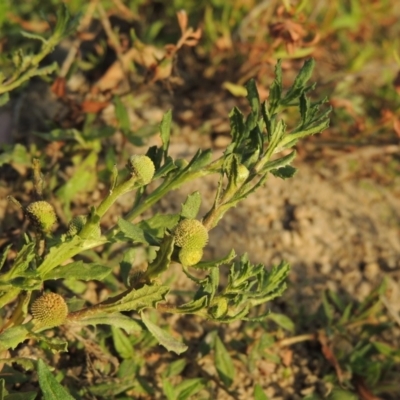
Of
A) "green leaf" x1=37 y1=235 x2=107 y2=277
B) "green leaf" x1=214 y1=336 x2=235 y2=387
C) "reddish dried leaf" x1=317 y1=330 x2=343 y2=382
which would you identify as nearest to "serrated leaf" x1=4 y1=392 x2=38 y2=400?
"green leaf" x1=37 y1=235 x2=107 y2=277

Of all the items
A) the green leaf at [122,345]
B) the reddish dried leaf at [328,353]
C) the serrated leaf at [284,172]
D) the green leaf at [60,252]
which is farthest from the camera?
the reddish dried leaf at [328,353]

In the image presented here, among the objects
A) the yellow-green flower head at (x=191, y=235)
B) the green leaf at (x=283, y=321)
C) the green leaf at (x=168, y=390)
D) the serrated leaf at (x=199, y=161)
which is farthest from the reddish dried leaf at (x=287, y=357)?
the yellow-green flower head at (x=191, y=235)

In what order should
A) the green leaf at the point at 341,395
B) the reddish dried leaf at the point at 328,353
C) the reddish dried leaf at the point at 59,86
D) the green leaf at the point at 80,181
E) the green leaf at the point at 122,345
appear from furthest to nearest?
the reddish dried leaf at the point at 59,86, the green leaf at the point at 80,181, the reddish dried leaf at the point at 328,353, the green leaf at the point at 341,395, the green leaf at the point at 122,345

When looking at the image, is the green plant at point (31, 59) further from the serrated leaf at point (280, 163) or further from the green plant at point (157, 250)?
the serrated leaf at point (280, 163)

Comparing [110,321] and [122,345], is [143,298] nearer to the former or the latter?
[110,321]

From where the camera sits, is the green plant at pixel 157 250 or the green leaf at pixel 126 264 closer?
the green plant at pixel 157 250

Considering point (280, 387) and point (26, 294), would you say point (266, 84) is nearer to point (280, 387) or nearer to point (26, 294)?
point (280, 387)

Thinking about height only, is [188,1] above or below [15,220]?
above

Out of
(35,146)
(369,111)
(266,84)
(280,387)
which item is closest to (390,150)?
(369,111)
